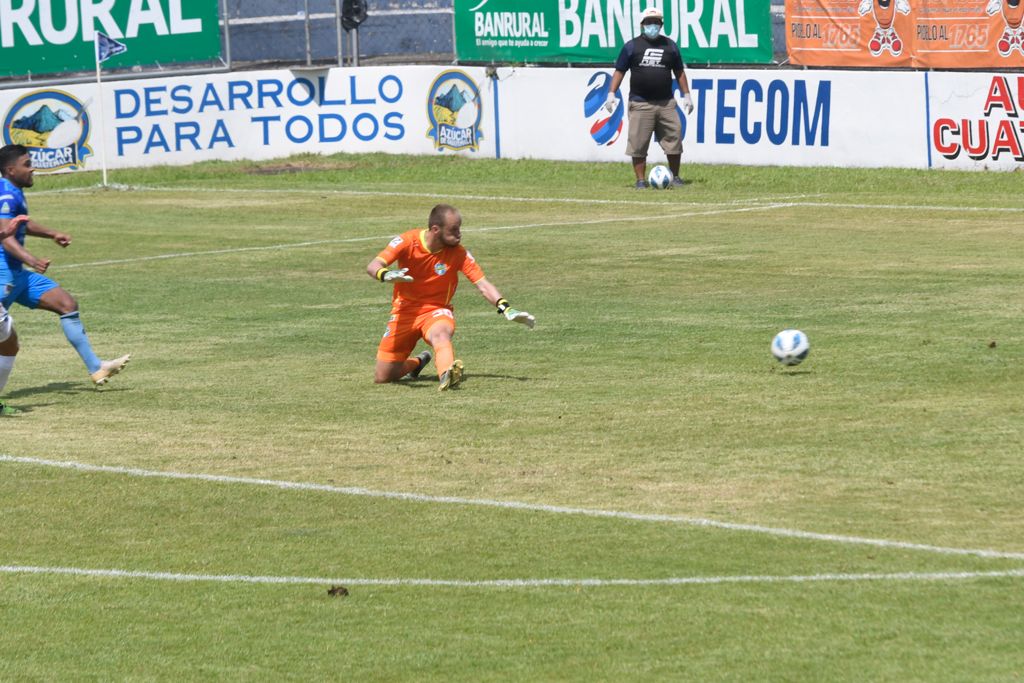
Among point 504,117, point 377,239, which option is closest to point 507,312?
point 377,239

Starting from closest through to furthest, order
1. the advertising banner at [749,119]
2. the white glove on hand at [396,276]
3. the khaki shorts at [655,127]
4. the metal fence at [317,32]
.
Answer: the white glove on hand at [396,276]
the khaki shorts at [655,127]
the advertising banner at [749,119]
the metal fence at [317,32]

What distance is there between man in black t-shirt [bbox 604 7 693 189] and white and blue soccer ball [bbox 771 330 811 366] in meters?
15.5

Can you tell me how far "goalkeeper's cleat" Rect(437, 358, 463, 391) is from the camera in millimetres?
13414

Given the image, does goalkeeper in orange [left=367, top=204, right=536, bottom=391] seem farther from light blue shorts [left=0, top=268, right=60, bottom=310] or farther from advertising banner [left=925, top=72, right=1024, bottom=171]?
advertising banner [left=925, top=72, right=1024, bottom=171]

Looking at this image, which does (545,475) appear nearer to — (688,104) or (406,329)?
(406,329)

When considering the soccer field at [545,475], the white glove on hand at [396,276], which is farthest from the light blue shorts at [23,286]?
the white glove on hand at [396,276]

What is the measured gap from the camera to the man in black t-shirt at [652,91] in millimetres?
29031

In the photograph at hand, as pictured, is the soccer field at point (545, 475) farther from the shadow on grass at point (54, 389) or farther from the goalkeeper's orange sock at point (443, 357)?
the goalkeeper's orange sock at point (443, 357)

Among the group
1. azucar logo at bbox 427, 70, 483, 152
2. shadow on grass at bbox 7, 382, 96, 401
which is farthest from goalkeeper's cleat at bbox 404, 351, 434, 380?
azucar logo at bbox 427, 70, 483, 152

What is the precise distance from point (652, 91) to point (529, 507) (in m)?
20.1

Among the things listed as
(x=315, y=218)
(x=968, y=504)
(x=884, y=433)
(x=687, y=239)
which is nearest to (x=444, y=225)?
(x=884, y=433)

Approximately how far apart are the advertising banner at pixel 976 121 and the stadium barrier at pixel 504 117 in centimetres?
2

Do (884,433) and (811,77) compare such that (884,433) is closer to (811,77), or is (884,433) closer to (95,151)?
(811,77)

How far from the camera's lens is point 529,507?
987cm
